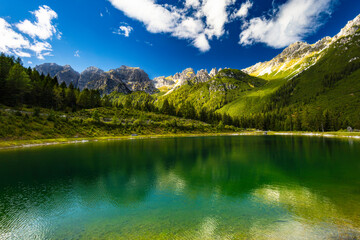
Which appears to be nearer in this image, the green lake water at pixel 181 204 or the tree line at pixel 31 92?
the green lake water at pixel 181 204

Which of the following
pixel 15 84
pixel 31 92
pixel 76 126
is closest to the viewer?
pixel 15 84

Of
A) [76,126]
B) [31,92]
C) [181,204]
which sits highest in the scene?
[31,92]

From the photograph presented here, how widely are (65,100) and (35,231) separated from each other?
5795 inches

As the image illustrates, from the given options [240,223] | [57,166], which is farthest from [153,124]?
[240,223]

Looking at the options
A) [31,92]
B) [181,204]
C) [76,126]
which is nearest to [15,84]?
[31,92]

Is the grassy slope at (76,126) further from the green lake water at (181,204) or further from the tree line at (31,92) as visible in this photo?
the green lake water at (181,204)

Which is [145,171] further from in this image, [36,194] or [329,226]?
[329,226]

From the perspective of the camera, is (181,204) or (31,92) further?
(31,92)

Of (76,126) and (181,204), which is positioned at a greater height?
(76,126)

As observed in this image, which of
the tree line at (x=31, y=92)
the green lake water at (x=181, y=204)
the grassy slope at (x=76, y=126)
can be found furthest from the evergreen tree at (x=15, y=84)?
the green lake water at (x=181, y=204)

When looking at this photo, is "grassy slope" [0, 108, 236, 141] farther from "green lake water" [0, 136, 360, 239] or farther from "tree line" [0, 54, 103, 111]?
"green lake water" [0, 136, 360, 239]

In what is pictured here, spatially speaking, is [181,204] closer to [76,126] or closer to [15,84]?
[76,126]

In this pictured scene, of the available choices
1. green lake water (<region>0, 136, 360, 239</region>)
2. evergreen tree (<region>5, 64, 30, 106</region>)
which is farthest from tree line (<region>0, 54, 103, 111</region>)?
green lake water (<region>0, 136, 360, 239</region>)

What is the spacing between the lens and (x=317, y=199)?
1750cm
